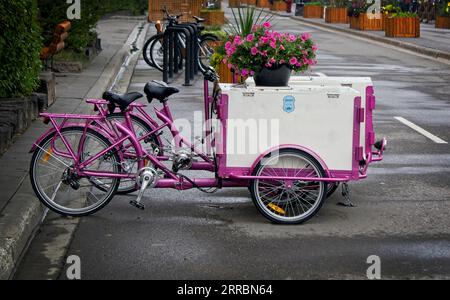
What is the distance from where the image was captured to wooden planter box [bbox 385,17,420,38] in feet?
109

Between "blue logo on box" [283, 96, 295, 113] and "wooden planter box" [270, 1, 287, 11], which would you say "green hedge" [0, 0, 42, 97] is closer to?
"blue logo on box" [283, 96, 295, 113]

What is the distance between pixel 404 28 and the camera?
33.4 meters

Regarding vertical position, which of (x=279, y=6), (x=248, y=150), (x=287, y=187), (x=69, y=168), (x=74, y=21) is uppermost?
(x=279, y=6)

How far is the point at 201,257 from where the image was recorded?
661 centimetres

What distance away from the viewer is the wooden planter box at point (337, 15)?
151 ft

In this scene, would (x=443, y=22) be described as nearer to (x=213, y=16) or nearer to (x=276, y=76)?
(x=213, y=16)

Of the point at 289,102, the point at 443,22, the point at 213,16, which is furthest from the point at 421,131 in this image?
the point at 443,22

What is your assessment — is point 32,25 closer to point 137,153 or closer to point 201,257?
point 137,153

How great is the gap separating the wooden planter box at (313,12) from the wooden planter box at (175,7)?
48.2ft

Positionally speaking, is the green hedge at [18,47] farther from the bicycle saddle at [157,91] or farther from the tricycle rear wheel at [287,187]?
the tricycle rear wheel at [287,187]

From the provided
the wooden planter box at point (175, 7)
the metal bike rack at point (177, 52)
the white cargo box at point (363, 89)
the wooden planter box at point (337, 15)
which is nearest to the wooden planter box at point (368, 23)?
the wooden planter box at point (175, 7)

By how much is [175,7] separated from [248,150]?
105 ft
